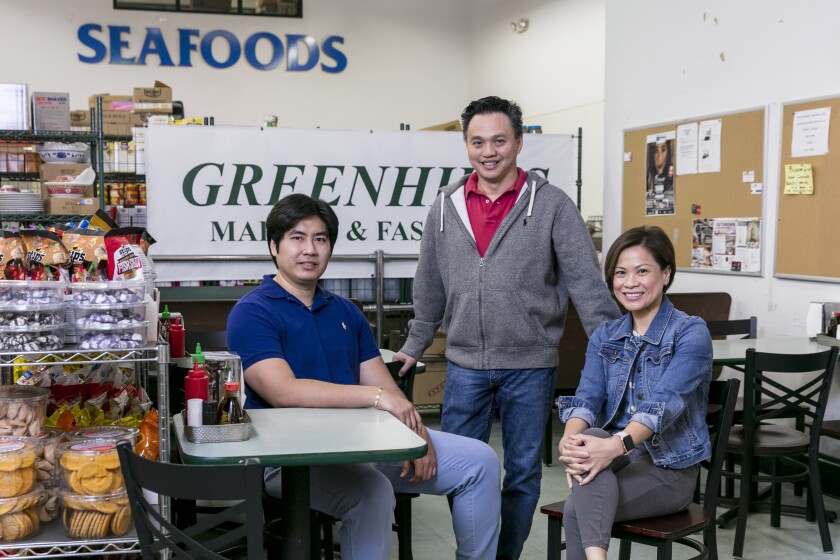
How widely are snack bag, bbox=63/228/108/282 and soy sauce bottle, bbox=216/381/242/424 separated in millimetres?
493

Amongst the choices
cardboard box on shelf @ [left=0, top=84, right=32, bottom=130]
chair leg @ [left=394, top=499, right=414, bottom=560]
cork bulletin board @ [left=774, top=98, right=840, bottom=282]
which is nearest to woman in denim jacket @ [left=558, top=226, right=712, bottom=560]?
chair leg @ [left=394, top=499, right=414, bottom=560]

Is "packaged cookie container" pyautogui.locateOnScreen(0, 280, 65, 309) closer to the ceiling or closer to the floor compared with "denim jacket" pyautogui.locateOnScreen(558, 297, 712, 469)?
closer to the ceiling

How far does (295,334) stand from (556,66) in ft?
22.3

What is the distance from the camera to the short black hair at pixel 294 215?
102 inches

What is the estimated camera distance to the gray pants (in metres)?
2.25

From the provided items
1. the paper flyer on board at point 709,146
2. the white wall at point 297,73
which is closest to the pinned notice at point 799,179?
the paper flyer on board at point 709,146

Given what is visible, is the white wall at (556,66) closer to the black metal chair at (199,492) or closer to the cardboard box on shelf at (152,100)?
the cardboard box on shelf at (152,100)

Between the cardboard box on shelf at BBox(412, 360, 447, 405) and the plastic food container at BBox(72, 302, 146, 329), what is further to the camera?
the cardboard box on shelf at BBox(412, 360, 447, 405)

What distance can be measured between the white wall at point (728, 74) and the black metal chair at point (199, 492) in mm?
3501

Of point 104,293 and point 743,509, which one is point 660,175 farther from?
point 104,293

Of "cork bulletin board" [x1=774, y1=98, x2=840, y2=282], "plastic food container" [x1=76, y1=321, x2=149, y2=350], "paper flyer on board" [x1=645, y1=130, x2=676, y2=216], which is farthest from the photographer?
"paper flyer on board" [x1=645, y1=130, x2=676, y2=216]

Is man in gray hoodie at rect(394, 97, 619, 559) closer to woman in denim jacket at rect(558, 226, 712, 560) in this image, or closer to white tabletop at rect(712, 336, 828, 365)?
woman in denim jacket at rect(558, 226, 712, 560)

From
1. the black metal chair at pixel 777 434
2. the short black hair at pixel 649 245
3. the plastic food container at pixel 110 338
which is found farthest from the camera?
the black metal chair at pixel 777 434

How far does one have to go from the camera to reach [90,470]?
2.16 metres
